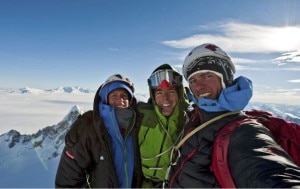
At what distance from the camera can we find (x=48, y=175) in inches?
7283

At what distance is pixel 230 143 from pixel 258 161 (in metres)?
0.38

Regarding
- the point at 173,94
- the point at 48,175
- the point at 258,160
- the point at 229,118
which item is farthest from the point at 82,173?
the point at 48,175

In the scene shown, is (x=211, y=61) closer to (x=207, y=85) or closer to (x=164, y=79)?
(x=207, y=85)

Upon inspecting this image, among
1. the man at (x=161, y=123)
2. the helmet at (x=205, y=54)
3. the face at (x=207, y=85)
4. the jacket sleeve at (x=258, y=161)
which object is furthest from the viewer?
the man at (x=161, y=123)

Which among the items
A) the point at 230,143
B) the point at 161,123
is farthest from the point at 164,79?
the point at 230,143

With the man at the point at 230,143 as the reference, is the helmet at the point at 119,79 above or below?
above

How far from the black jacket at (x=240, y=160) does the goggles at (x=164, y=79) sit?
5.01ft

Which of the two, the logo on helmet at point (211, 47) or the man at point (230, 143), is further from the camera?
the logo on helmet at point (211, 47)

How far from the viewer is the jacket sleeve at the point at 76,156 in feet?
15.5

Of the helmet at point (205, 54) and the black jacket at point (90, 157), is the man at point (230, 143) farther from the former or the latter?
the black jacket at point (90, 157)

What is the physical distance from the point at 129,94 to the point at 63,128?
187791 millimetres

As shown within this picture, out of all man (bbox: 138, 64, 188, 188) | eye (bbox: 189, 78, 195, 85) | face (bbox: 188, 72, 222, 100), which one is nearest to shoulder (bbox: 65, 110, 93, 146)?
man (bbox: 138, 64, 188, 188)

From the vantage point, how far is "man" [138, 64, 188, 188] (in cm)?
464

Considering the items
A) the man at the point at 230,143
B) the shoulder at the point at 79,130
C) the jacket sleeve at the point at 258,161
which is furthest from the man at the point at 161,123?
the jacket sleeve at the point at 258,161
